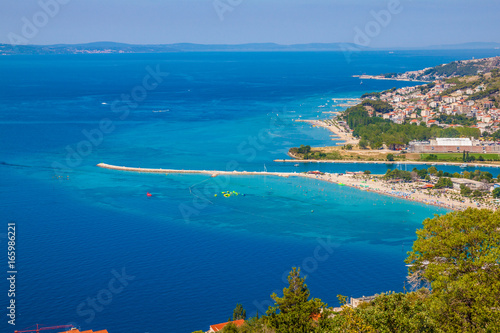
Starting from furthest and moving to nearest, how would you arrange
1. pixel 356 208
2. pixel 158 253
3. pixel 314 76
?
pixel 314 76 < pixel 356 208 < pixel 158 253

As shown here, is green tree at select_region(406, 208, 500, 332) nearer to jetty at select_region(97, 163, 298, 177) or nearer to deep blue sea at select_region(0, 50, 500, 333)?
deep blue sea at select_region(0, 50, 500, 333)

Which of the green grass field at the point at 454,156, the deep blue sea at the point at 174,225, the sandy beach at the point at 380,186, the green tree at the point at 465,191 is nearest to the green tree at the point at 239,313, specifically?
the deep blue sea at the point at 174,225

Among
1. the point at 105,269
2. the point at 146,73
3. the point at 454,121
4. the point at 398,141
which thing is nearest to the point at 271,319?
the point at 105,269

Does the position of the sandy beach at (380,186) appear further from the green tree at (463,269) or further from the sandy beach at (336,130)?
the green tree at (463,269)

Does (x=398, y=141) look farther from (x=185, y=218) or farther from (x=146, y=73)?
(x=146, y=73)

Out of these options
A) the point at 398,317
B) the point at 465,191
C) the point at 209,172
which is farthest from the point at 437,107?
the point at 398,317

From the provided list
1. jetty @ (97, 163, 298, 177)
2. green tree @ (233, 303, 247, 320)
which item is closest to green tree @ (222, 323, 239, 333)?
green tree @ (233, 303, 247, 320)

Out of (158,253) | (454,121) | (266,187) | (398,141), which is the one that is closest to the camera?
(158,253)
